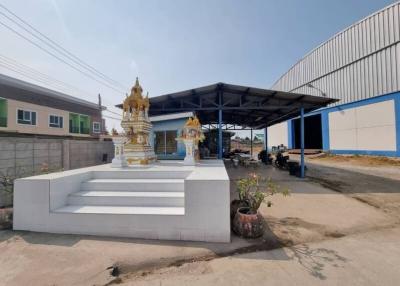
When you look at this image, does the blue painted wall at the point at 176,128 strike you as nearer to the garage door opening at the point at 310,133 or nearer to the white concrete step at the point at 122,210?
the white concrete step at the point at 122,210

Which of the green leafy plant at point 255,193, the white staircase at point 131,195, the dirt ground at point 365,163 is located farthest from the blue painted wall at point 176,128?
the dirt ground at point 365,163

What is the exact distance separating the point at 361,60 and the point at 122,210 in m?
21.7

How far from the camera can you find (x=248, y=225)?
333 centimetres

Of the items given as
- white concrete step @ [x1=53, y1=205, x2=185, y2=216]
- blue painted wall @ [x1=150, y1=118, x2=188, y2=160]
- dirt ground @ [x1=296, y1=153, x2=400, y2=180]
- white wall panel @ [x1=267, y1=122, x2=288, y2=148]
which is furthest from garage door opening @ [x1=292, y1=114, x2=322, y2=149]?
white concrete step @ [x1=53, y1=205, x2=185, y2=216]

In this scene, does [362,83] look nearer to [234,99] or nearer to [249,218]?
[234,99]

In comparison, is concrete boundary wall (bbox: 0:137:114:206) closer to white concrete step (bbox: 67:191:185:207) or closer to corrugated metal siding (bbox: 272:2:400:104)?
white concrete step (bbox: 67:191:185:207)

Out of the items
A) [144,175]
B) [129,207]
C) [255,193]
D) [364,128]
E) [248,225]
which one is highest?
[364,128]

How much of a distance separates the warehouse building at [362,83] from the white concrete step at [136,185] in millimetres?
16947

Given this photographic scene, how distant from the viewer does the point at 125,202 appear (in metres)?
3.79

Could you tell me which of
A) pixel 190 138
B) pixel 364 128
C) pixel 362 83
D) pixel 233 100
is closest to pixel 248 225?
pixel 190 138

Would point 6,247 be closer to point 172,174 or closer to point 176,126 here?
point 172,174

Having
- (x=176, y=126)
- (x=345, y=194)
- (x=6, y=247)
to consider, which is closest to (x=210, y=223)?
(x=6, y=247)

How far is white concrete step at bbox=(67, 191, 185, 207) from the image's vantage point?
12.1ft

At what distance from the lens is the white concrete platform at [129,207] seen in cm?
315
